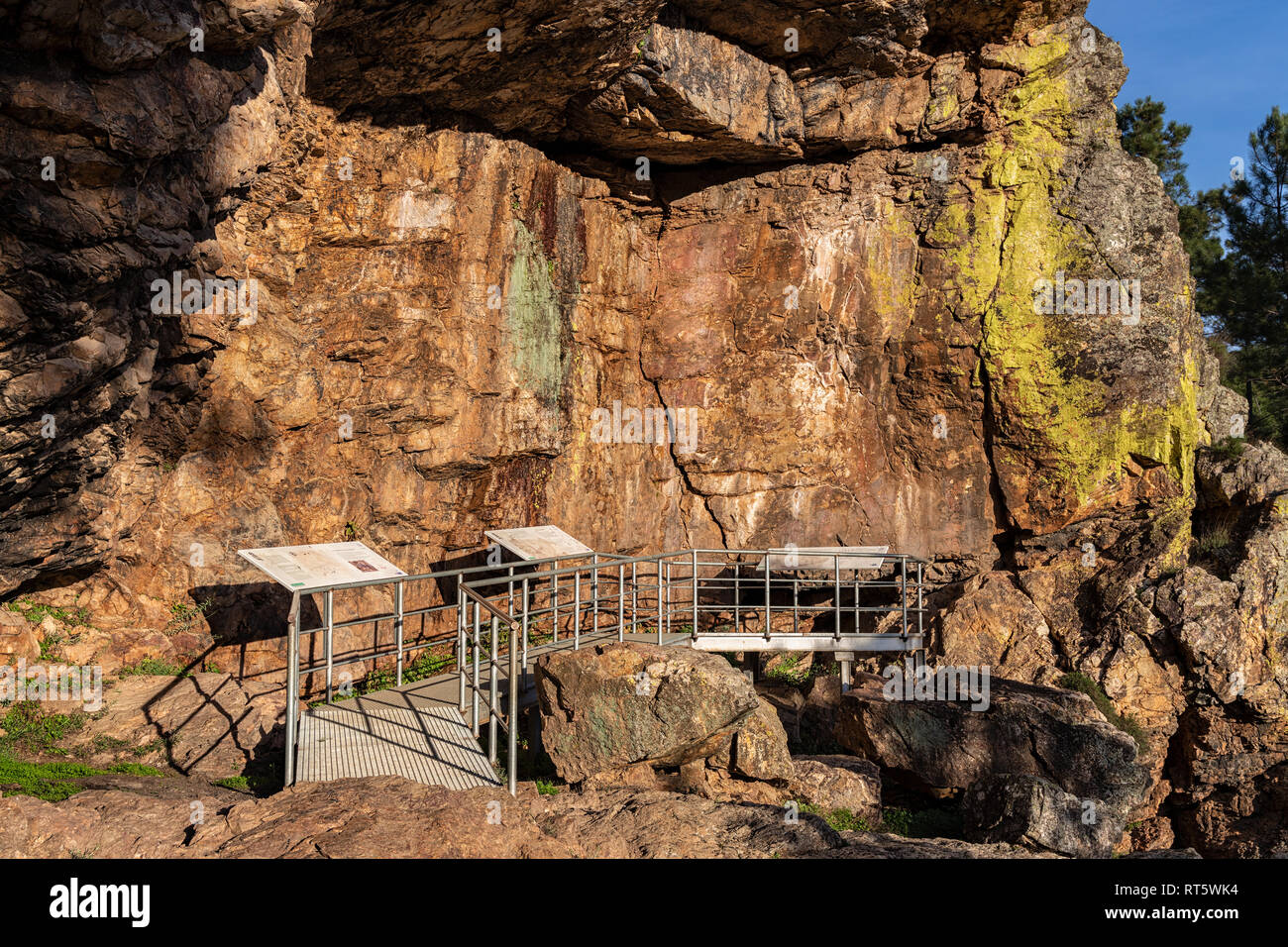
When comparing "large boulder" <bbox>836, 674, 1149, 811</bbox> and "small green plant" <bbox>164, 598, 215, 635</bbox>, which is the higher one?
"small green plant" <bbox>164, 598, 215, 635</bbox>

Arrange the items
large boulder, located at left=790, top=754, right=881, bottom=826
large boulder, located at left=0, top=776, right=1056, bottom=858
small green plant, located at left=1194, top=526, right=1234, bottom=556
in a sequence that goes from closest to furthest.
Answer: large boulder, located at left=0, top=776, right=1056, bottom=858
large boulder, located at left=790, top=754, right=881, bottom=826
small green plant, located at left=1194, top=526, right=1234, bottom=556

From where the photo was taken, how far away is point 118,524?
10.3 metres


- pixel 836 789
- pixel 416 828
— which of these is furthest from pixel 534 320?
pixel 416 828

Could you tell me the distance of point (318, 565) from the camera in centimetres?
915

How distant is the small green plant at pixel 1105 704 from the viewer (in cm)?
1437

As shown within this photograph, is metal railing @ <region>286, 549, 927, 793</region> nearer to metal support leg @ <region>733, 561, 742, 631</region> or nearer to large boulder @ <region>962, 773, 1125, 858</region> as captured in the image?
metal support leg @ <region>733, 561, 742, 631</region>

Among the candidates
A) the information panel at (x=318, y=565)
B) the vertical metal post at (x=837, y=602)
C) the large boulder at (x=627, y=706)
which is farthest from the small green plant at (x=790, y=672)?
the information panel at (x=318, y=565)

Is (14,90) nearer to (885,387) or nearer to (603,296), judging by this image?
(603,296)

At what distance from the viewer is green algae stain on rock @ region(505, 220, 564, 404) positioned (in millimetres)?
15008

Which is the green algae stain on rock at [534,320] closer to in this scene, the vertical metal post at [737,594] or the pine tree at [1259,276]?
the vertical metal post at [737,594]

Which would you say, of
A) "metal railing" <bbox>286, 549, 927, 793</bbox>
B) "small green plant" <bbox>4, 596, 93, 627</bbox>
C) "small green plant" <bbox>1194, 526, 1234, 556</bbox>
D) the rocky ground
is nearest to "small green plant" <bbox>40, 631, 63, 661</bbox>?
"small green plant" <bbox>4, 596, 93, 627</bbox>

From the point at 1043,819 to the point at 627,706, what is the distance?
4.01 m

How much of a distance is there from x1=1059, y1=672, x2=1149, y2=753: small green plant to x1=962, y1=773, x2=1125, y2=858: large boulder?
619cm

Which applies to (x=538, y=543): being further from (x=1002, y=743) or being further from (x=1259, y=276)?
(x=1259, y=276)
